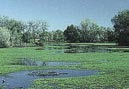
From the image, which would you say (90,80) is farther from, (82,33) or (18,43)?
(82,33)

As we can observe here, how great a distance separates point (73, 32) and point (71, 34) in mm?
1312

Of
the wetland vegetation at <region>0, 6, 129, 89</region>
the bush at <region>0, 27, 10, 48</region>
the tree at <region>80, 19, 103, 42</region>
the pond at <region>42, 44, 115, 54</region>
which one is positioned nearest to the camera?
the wetland vegetation at <region>0, 6, 129, 89</region>

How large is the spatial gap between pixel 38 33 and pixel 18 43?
119ft

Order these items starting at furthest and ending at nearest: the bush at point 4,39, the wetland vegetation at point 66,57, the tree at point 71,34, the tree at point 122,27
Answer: the tree at point 71,34, the tree at point 122,27, the bush at point 4,39, the wetland vegetation at point 66,57

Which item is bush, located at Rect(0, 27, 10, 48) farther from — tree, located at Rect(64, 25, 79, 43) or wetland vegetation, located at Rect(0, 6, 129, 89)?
tree, located at Rect(64, 25, 79, 43)

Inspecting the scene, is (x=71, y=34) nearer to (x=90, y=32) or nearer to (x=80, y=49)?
(x=90, y=32)

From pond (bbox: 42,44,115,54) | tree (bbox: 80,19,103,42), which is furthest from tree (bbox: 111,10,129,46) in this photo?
tree (bbox: 80,19,103,42)

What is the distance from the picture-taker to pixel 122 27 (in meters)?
106

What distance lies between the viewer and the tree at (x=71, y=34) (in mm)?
149000

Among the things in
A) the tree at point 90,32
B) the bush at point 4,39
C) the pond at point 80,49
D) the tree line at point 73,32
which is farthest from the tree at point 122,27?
the tree at point 90,32

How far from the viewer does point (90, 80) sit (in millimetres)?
24016

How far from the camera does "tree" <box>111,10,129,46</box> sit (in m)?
100

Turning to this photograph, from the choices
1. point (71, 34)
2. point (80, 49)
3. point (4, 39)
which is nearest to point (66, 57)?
point (80, 49)

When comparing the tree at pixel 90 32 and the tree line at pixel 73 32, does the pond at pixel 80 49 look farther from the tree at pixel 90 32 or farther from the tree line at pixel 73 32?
the tree at pixel 90 32
